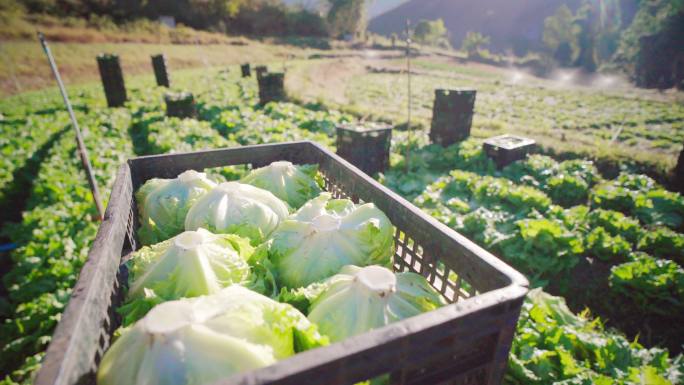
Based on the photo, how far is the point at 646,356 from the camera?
116 inches

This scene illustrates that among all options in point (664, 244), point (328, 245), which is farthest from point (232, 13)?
point (328, 245)

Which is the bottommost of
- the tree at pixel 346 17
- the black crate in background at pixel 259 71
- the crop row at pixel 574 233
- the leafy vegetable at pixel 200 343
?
the crop row at pixel 574 233

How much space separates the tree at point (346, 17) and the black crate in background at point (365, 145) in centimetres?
6509

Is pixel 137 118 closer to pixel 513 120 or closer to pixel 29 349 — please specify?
pixel 29 349

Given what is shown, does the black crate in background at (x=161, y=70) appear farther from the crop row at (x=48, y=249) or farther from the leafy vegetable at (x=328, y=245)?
the leafy vegetable at (x=328, y=245)

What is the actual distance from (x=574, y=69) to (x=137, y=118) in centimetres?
5952

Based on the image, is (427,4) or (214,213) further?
(427,4)

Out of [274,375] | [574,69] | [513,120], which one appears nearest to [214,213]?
[274,375]

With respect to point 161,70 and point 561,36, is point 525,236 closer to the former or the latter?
point 161,70

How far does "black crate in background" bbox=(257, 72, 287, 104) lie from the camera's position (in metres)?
12.4

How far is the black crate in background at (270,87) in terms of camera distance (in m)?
12.4

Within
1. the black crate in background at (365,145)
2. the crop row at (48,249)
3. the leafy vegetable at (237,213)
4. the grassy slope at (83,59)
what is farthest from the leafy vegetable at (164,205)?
the grassy slope at (83,59)

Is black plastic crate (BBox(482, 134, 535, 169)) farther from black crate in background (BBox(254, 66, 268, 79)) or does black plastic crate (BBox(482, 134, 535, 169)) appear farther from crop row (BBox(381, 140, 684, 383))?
black crate in background (BBox(254, 66, 268, 79))

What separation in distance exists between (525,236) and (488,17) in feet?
429
